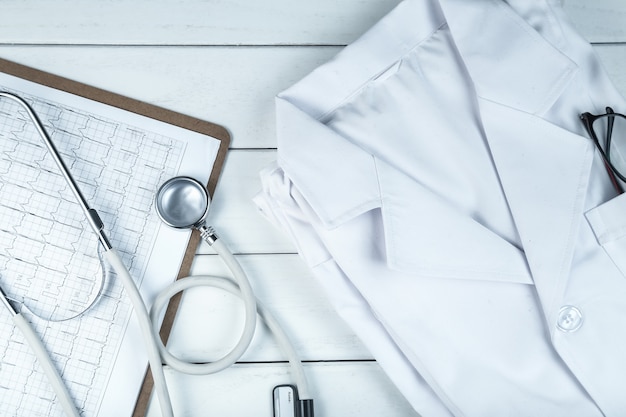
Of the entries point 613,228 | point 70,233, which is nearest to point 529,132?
point 613,228

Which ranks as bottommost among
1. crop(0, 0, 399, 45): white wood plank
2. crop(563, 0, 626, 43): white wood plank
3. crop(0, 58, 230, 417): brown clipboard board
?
crop(0, 58, 230, 417): brown clipboard board

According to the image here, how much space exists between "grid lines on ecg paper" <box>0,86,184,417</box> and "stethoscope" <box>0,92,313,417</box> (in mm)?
32

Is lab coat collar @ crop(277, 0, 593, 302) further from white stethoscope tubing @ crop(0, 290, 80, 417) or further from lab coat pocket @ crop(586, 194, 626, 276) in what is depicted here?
white stethoscope tubing @ crop(0, 290, 80, 417)

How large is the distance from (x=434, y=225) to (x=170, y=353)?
1.23 feet

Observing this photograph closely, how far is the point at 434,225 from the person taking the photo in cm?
81

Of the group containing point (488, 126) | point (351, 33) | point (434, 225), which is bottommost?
point (434, 225)

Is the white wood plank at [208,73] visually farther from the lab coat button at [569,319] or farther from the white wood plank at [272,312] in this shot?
the lab coat button at [569,319]

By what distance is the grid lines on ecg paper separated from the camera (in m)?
0.90

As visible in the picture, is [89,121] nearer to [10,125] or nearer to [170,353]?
[10,125]

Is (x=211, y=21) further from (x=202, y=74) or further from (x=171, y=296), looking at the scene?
(x=171, y=296)

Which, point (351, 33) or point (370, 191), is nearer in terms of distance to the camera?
point (370, 191)

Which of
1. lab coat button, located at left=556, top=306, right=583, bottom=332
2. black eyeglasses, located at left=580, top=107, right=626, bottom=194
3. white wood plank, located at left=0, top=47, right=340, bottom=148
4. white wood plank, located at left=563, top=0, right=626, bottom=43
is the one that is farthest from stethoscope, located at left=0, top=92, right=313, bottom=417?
white wood plank, located at left=563, top=0, right=626, bottom=43

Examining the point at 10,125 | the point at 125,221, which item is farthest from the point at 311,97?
the point at 10,125

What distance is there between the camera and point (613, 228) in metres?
0.82
